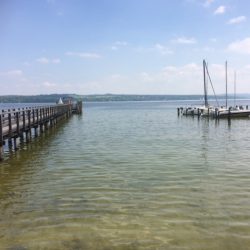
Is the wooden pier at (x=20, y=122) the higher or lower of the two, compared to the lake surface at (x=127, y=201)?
higher

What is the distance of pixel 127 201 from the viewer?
10.8m

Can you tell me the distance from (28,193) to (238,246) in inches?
260

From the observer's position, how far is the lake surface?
812 centimetres

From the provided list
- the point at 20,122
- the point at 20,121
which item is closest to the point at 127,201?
the point at 20,122

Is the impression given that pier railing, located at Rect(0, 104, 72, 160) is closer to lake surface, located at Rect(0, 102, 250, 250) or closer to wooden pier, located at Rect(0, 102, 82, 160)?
wooden pier, located at Rect(0, 102, 82, 160)

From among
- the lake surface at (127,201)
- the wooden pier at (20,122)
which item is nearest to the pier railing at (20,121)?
the wooden pier at (20,122)

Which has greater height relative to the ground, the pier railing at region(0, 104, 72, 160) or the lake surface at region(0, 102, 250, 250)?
the pier railing at region(0, 104, 72, 160)

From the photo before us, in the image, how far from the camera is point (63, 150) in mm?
22250

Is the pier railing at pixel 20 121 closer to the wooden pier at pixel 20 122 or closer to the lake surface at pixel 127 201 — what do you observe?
the wooden pier at pixel 20 122

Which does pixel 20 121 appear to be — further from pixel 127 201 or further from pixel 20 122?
pixel 127 201

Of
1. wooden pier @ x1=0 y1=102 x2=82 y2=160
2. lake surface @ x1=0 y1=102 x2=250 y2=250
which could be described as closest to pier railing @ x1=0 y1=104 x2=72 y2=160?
wooden pier @ x1=0 y1=102 x2=82 y2=160

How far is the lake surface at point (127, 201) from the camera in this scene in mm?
8117

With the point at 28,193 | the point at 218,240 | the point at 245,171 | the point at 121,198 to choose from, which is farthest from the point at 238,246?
the point at 245,171

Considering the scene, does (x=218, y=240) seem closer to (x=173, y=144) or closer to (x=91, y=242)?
(x=91, y=242)
